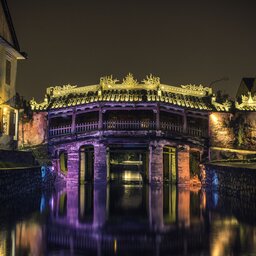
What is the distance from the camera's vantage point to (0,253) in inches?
318

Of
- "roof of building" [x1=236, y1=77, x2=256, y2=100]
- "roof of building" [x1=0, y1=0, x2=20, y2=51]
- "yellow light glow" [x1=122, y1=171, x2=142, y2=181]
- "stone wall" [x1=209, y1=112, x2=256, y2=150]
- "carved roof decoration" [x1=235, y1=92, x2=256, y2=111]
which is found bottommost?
"yellow light glow" [x1=122, y1=171, x2=142, y2=181]

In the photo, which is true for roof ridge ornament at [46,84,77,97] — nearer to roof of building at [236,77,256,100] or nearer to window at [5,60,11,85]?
window at [5,60,11,85]

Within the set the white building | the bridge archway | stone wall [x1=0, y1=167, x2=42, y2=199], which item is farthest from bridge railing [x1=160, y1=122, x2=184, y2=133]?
stone wall [x1=0, y1=167, x2=42, y2=199]

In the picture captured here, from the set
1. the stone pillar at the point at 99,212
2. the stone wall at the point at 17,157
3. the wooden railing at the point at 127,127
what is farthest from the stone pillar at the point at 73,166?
the stone pillar at the point at 99,212

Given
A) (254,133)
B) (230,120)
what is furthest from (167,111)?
(254,133)

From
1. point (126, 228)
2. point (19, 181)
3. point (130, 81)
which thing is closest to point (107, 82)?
point (130, 81)

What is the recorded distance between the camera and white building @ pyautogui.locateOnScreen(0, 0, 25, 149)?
27281mm

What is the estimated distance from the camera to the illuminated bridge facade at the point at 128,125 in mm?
33625

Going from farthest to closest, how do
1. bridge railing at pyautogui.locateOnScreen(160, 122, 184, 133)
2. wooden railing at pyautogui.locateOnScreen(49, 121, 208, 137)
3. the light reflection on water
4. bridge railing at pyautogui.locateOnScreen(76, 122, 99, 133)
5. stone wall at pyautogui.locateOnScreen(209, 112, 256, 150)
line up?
stone wall at pyautogui.locateOnScreen(209, 112, 256, 150)
bridge railing at pyautogui.locateOnScreen(76, 122, 99, 133)
bridge railing at pyautogui.locateOnScreen(160, 122, 184, 133)
wooden railing at pyautogui.locateOnScreen(49, 121, 208, 137)
the light reflection on water

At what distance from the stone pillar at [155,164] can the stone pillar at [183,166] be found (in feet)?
5.45

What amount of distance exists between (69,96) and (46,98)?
7.63 ft

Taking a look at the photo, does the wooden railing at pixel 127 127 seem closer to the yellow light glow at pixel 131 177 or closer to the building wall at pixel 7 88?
the building wall at pixel 7 88

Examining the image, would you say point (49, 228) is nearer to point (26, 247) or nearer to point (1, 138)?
point (26, 247)

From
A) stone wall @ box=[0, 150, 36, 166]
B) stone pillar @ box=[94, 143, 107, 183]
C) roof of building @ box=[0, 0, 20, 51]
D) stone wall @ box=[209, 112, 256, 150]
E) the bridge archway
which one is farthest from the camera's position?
the bridge archway
